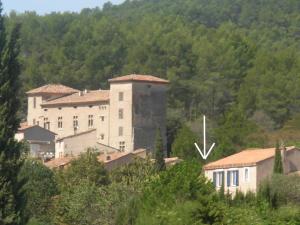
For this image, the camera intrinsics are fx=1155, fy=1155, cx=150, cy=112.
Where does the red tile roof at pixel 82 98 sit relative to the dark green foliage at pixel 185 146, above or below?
above

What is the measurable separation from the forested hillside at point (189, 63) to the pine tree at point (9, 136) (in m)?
42.9

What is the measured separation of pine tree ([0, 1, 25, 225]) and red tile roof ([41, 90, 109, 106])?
5214 centimetres

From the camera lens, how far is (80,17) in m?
126

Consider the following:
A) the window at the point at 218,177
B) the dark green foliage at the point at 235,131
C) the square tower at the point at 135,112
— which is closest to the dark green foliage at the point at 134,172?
the window at the point at 218,177

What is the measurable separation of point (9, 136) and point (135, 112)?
165 feet

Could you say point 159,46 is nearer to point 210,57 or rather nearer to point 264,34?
point 210,57

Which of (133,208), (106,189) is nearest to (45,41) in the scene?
(106,189)

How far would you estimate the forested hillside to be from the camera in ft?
307

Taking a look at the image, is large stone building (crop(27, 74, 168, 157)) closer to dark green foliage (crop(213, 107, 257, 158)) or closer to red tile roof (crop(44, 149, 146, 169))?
dark green foliage (crop(213, 107, 257, 158))

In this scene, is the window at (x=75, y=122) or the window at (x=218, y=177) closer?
the window at (x=218, y=177)

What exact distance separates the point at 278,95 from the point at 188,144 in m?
18.2

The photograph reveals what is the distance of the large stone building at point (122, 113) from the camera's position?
86.1 m

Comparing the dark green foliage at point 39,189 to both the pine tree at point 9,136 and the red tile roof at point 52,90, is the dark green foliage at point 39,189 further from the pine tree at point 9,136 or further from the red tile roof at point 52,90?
the red tile roof at point 52,90

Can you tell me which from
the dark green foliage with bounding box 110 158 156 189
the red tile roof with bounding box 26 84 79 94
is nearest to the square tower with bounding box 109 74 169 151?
the red tile roof with bounding box 26 84 79 94
